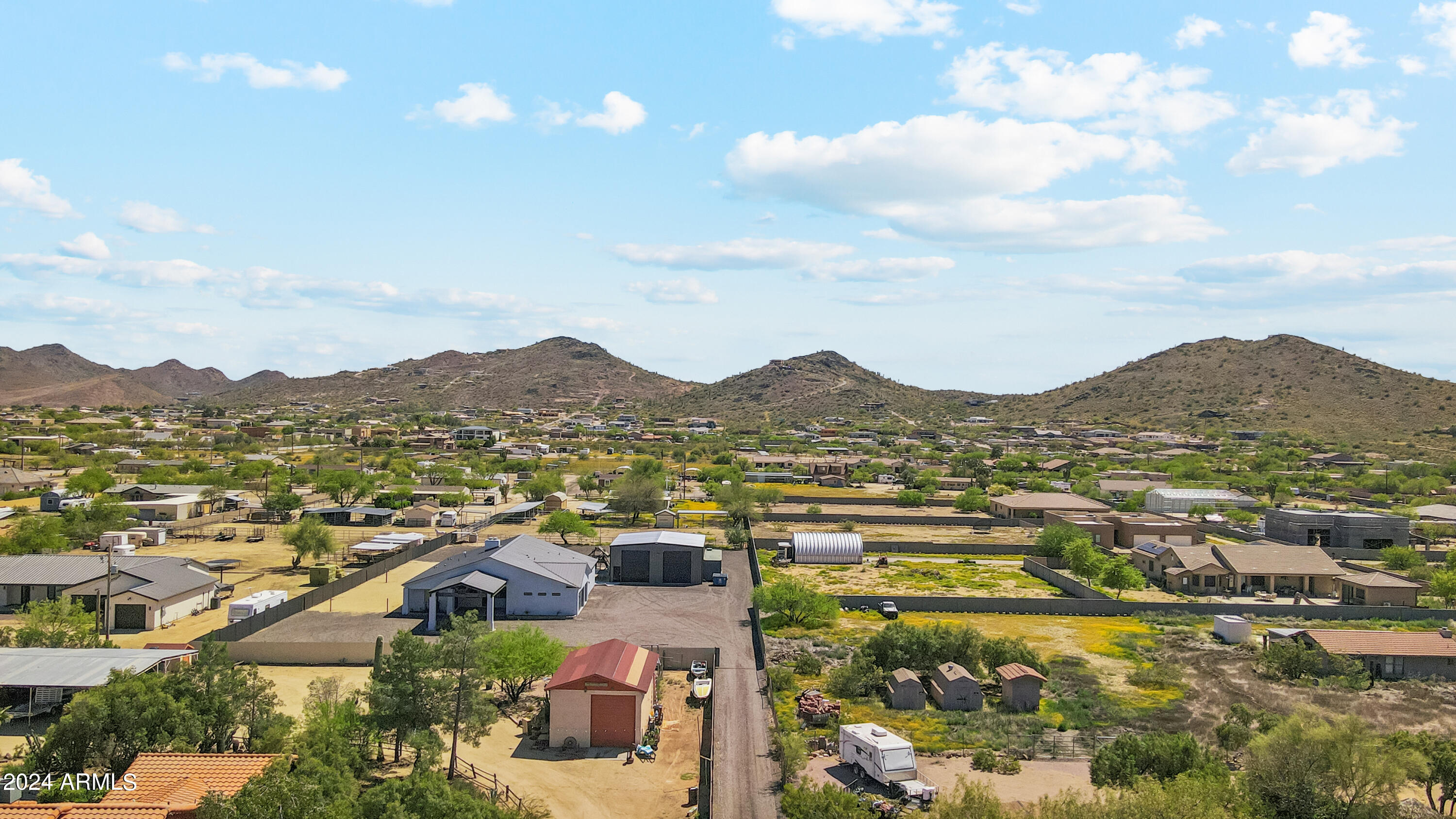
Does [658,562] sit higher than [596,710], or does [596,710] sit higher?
[658,562]

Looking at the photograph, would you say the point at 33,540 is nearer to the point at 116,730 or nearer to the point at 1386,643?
the point at 116,730

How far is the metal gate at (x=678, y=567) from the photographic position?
47.6m

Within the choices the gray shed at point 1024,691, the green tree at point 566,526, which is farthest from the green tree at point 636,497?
the gray shed at point 1024,691

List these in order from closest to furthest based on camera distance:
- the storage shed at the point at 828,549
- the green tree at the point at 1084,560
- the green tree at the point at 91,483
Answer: the green tree at the point at 1084,560 → the storage shed at the point at 828,549 → the green tree at the point at 91,483

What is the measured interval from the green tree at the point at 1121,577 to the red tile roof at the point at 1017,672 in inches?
706

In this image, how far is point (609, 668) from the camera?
26.8 m

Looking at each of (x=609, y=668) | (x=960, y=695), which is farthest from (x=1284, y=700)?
(x=609, y=668)

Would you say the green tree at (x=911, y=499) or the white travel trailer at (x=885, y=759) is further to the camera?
the green tree at (x=911, y=499)

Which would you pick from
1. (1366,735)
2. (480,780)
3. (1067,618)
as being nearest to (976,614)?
(1067,618)

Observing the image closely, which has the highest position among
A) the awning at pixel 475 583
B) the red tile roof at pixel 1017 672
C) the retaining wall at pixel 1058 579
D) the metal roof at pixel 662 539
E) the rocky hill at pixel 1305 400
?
the rocky hill at pixel 1305 400

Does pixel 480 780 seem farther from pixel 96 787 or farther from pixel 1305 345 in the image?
pixel 1305 345

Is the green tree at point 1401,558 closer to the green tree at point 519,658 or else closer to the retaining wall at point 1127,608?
the retaining wall at point 1127,608

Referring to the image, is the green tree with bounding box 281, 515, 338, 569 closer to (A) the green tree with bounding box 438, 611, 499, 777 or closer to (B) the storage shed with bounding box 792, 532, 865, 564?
(B) the storage shed with bounding box 792, 532, 865, 564

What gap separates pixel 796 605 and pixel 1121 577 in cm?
1913
